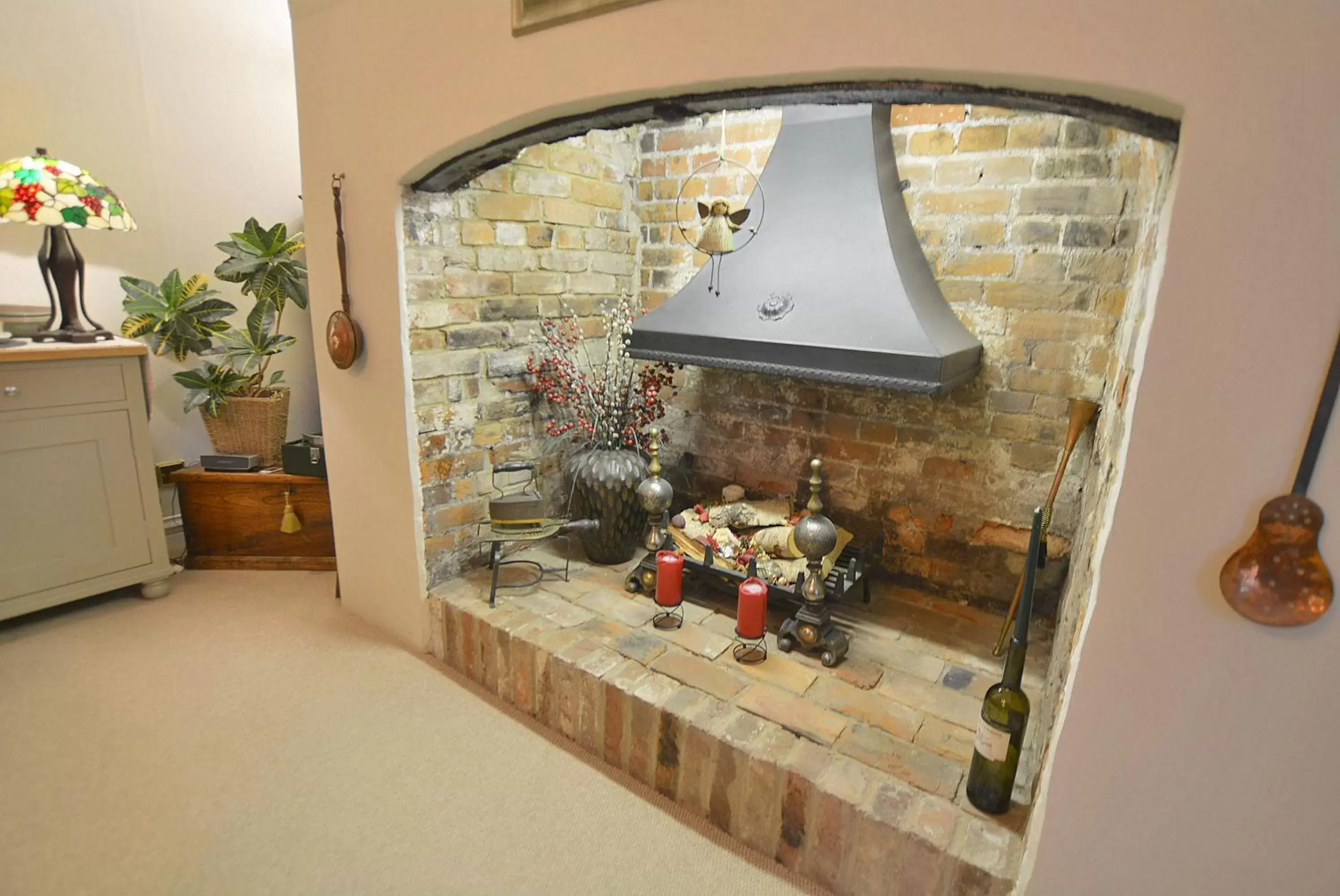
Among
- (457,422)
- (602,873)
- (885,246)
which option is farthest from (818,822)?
(457,422)

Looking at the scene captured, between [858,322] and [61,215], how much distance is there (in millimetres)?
2535

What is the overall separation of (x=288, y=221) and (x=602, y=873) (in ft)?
10.1

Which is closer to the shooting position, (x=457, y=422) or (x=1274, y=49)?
(x=1274, y=49)

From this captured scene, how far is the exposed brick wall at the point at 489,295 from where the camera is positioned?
1940mm

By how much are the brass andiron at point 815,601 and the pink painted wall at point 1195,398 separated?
0.66 meters

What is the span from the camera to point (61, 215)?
2107 mm

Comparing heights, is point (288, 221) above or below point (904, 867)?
above

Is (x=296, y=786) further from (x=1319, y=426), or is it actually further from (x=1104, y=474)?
(x=1319, y=426)

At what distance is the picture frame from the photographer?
1246mm

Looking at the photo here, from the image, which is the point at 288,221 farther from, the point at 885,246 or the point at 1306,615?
the point at 1306,615

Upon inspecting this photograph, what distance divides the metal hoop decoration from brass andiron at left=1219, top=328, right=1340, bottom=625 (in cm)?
133

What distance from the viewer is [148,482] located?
242 cm

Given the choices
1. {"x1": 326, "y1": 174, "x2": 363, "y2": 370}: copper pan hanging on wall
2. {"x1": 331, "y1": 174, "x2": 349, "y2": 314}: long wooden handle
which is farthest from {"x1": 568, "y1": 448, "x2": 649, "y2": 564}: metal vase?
{"x1": 331, "y1": 174, "x2": 349, "y2": 314}: long wooden handle

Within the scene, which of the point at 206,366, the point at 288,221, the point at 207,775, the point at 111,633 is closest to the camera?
the point at 207,775
